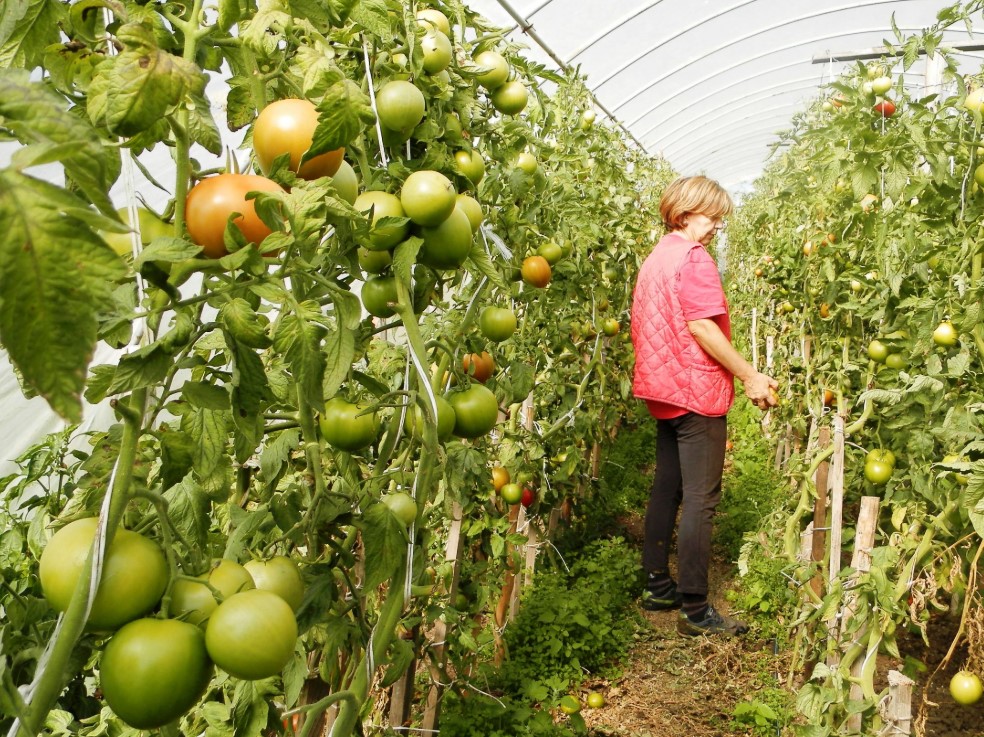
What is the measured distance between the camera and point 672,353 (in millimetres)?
2885

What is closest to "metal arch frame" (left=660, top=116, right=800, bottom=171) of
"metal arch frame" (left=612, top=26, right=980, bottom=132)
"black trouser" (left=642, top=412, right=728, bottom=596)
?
"metal arch frame" (left=612, top=26, right=980, bottom=132)

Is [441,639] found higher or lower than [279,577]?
lower

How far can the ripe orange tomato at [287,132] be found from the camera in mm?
681

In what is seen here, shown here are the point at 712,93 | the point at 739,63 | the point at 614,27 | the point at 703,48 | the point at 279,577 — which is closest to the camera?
the point at 279,577

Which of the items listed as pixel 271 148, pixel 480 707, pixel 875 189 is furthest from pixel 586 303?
pixel 271 148

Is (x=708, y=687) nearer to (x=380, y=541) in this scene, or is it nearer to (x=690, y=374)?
(x=690, y=374)

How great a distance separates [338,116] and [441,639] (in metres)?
1.62

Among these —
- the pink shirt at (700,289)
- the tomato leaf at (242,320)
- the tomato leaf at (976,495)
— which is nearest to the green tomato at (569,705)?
the tomato leaf at (976,495)

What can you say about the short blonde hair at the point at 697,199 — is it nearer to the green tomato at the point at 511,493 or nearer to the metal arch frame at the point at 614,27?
the green tomato at the point at 511,493

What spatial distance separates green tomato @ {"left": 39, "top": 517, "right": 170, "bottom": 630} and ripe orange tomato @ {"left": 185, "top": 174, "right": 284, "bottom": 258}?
0.25 meters

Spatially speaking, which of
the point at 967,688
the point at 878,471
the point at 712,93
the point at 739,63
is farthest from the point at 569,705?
the point at 712,93

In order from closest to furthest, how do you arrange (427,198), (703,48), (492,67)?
1. (427,198)
2. (492,67)
3. (703,48)

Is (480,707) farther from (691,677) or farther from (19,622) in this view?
(19,622)

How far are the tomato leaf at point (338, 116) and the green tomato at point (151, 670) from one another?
0.41 metres
